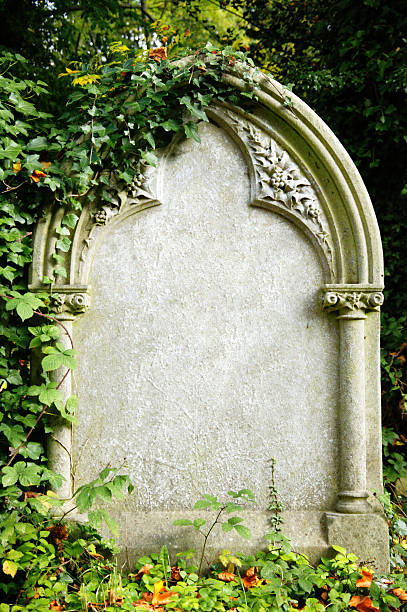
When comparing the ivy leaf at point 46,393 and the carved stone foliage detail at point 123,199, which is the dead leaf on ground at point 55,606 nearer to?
the ivy leaf at point 46,393

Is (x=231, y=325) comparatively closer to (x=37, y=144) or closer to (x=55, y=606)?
(x=37, y=144)

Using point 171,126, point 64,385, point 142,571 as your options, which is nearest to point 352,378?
point 142,571

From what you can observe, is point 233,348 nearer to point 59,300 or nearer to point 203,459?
point 203,459

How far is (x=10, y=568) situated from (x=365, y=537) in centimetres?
206

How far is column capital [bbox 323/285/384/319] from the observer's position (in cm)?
318

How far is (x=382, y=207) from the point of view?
14.5 feet

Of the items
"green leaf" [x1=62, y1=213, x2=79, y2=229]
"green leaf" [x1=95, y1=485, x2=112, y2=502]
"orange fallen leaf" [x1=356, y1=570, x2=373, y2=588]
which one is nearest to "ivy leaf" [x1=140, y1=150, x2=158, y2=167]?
"green leaf" [x1=62, y1=213, x2=79, y2=229]

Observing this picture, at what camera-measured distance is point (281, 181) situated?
10.7 feet

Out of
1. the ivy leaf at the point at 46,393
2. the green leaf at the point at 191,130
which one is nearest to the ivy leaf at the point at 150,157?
the green leaf at the point at 191,130

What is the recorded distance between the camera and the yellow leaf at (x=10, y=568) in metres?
2.61

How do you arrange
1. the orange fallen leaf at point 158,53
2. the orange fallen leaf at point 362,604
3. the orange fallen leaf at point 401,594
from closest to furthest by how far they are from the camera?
the orange fallen leaf at point 362,604, the orange fallen leaf at point 401,594, the orange fallen leaf at point 158,53

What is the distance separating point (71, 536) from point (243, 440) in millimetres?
1219

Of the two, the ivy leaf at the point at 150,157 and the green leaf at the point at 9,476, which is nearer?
the green leaf at the point at 9,476

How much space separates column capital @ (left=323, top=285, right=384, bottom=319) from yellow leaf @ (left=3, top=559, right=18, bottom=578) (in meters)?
2.34
